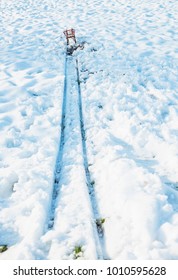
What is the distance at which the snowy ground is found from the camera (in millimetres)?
3936

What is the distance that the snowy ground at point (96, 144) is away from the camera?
12.9ft

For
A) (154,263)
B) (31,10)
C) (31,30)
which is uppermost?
(31,10)

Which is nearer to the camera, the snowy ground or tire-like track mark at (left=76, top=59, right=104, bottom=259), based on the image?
tire-like track mark at (left=76, top=59, right=104, bottom=259)

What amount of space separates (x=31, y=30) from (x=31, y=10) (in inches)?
161

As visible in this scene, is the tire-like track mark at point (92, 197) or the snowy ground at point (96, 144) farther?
the snowy ground at point (96, 144)

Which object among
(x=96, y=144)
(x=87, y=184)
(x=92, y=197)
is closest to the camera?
(x=92, y=197)

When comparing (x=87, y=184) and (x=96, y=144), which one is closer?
(x=87, y=184)

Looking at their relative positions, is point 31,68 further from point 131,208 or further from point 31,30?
point 131,208

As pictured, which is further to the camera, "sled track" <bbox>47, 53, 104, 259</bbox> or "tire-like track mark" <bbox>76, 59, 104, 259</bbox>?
"sled track" <bbox>47, 53, 104, 259</bbox>

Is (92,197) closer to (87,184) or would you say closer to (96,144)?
(87,184)

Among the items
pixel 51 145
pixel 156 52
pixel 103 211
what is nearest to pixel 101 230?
pixel 103 211

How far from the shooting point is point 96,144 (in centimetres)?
588

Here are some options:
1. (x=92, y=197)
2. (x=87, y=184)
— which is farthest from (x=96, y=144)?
(x=92, y=197)

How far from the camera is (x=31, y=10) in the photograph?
1711 centimetres
